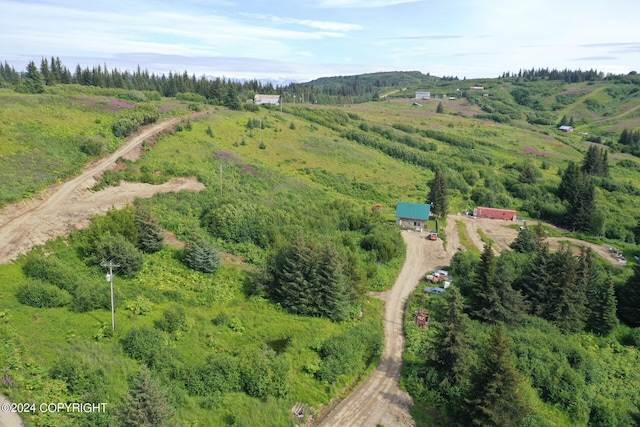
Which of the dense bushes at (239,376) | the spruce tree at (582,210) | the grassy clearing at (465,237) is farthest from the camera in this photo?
the spruce tree at (582,210)

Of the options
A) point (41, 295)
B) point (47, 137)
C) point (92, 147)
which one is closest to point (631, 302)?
point (41, 295)

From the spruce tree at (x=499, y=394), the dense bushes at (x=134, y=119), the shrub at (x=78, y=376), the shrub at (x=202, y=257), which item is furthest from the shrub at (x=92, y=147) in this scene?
the spruce tree at (x=499, y=394)

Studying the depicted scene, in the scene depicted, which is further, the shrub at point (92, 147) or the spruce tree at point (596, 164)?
the spruce tree at point (596, 164)

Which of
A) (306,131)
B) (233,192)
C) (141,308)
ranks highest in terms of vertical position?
(306,131)

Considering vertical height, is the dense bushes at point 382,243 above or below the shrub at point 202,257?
below

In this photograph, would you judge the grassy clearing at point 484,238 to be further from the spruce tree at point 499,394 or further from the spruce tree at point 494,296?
the spruce tree at point 499,394

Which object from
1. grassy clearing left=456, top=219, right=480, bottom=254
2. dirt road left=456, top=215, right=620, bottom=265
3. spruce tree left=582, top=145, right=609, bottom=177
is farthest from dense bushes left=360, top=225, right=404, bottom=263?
spruce tree left=582, top=145, right=609, bottom=177

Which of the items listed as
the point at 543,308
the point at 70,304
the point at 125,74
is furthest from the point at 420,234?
the point at 125,74

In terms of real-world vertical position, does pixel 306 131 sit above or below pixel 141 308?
above

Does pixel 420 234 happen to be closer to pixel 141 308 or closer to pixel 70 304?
pixel 141 308
